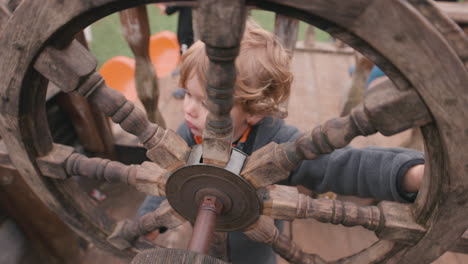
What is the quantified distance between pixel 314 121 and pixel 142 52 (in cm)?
105

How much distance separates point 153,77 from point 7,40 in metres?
1.06

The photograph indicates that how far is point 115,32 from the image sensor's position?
385cm

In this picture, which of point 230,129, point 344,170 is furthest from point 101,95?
point 344,170

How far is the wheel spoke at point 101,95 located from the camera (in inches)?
17.8

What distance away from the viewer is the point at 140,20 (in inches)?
51.4

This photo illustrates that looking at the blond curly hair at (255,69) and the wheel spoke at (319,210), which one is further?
the blond curly hair at (255,69)

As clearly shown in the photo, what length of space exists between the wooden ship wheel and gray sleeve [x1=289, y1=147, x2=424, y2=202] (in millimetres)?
113

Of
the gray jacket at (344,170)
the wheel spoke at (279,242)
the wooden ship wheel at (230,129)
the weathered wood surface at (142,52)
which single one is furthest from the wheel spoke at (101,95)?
the weathered wood surface at (142,52)

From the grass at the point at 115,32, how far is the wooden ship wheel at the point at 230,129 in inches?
116

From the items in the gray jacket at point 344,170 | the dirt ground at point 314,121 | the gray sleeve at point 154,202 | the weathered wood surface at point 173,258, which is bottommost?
the dirt ground at point 314,121

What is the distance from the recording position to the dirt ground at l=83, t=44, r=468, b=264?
1.37m

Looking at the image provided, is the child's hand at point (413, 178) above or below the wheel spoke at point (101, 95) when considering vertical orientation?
below

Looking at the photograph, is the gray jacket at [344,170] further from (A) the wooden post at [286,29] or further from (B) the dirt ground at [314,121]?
(A) the wooden post at [286,29]

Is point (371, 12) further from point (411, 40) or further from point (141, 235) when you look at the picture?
point (141, 235)
